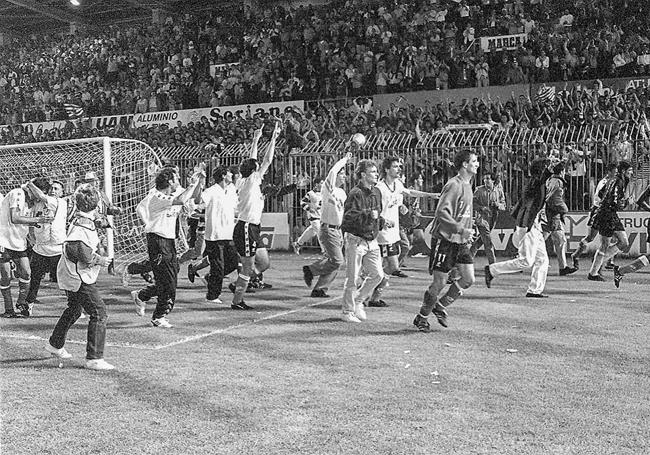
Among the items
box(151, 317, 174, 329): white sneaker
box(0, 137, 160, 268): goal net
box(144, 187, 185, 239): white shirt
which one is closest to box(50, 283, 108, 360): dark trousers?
box(144, 187, 185, 239): white shirt

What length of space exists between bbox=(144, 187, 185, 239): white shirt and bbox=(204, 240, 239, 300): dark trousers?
1915 mm

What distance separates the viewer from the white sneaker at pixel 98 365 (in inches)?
280

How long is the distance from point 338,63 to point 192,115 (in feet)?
18.4

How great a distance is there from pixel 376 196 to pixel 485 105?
43.5ft

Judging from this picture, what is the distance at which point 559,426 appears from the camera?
536 cm

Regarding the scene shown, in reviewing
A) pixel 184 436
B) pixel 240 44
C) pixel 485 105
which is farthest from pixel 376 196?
pixel 240 44

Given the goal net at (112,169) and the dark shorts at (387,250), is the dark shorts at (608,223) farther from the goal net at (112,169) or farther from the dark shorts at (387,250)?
the goal net at (112,169)

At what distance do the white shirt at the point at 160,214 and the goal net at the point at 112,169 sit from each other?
6.20 m

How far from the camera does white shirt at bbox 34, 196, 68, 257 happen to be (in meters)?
10.3

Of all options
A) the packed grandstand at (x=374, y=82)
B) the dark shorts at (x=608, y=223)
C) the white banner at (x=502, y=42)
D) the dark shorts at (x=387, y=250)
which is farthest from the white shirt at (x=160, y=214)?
the white banner at (x=502, y=42)

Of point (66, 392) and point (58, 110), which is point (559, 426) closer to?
point (66, 392)

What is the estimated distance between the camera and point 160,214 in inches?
357

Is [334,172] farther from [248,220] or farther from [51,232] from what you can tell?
[51,232]

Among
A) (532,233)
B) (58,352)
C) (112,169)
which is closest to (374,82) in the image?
(112,169)
